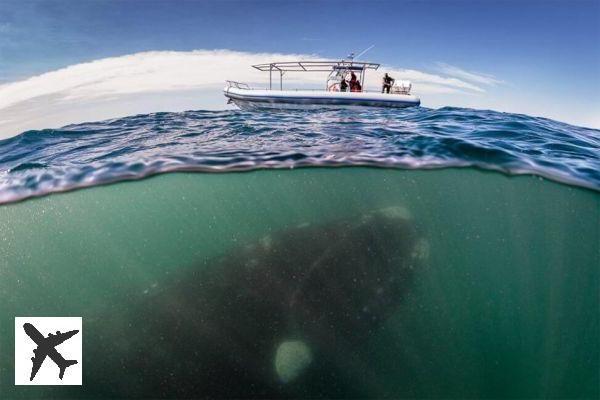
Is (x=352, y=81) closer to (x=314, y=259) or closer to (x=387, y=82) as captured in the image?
(x=387, y=82)

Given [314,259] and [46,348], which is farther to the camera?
[314,259]

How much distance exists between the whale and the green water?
420 millimetres

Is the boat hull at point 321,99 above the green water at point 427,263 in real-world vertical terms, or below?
above

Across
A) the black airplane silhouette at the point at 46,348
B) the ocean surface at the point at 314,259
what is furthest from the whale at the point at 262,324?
the black airplane silhouette at the point at 46,348

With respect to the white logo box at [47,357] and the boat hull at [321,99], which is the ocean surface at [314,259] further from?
the boat hull at [321,99]

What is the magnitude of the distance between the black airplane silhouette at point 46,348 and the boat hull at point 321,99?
20505mm

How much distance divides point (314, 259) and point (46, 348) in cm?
620

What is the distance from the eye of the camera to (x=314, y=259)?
25.8 feet

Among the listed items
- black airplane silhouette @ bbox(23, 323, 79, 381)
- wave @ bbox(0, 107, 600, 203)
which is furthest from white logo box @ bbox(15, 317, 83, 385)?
wave @ bbox(0, 107, 600, 203)

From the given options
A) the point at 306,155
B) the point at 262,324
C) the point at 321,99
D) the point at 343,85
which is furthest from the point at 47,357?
the point at 343,85

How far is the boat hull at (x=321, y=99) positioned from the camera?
2345 cm

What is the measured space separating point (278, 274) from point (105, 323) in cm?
407

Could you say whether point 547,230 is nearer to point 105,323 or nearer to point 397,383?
point 397,383

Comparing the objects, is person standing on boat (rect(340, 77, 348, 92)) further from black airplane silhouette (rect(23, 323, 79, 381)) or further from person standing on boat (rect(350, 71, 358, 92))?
black airplane silhouette (rect(23, 323, 79, 381))
